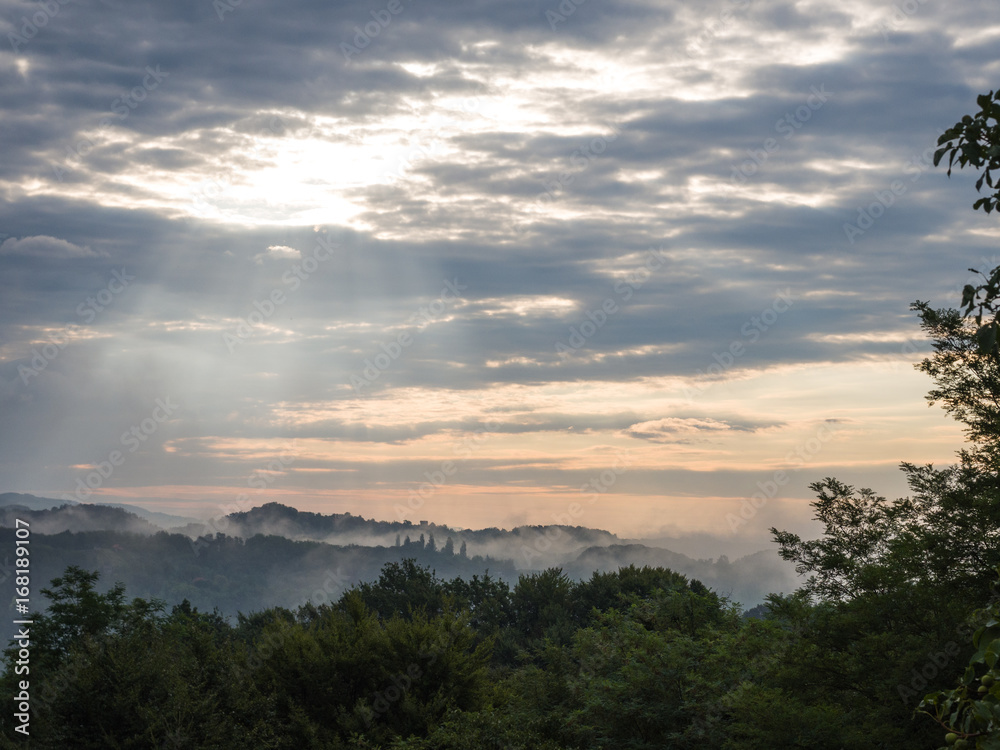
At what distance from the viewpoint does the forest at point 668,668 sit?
1388cm

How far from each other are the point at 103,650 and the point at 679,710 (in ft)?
46.2

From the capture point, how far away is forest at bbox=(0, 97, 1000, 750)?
13883mm

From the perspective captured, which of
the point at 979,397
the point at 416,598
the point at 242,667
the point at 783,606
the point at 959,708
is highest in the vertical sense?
the point at 979,397

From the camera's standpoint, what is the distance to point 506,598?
61000 millimetres

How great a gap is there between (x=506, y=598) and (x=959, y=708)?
59.0 meters

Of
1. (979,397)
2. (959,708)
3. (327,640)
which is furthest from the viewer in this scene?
(327,640)

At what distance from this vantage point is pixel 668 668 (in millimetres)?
16969

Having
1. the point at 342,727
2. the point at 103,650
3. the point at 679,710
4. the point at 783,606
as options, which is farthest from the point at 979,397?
the point at 103,650

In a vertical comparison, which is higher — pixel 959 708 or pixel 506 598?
pixel 959 708

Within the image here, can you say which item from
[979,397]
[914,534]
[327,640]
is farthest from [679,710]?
[327,640]

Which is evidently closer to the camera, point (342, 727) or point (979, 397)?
point (979, 397)

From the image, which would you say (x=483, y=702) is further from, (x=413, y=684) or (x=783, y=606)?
(x=783, y=606)

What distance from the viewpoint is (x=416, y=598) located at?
6216cm

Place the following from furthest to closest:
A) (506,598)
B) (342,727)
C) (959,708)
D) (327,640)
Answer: (506,598) < (327,640) < (342,727) < (959,708)
